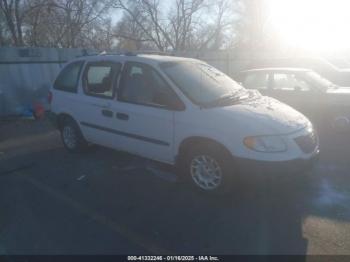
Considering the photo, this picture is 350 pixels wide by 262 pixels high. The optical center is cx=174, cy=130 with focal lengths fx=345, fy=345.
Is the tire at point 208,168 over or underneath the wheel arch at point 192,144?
underneath

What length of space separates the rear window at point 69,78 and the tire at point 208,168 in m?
2.70

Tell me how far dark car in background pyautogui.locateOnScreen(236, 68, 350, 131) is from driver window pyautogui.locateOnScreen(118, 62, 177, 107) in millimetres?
4210

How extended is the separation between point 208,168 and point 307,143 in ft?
4.21

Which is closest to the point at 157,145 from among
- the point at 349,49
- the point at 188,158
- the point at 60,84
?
the point at 188,158

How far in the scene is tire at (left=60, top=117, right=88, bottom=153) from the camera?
20.7 feet

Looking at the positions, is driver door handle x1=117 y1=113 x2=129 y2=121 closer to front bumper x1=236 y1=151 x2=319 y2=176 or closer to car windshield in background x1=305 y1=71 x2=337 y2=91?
front bumper x1=236 y1=151 x2=319 y2=176

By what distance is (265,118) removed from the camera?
427 cm

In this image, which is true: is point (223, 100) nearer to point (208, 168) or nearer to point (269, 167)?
point (208, 168)

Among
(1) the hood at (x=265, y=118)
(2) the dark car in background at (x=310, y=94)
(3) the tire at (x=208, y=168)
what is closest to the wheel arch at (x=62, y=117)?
(3) the tire at (x=208, y=168)

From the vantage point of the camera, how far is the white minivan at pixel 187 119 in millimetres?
4109

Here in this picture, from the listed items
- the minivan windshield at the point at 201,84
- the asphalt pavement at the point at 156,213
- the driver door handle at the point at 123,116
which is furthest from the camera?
the driver door handle at the point at 123,116

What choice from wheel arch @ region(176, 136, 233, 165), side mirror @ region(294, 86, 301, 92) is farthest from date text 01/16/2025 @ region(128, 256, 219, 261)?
side mirror @ region(294, 86, 301, 92)

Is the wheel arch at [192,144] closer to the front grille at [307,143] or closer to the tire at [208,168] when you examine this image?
the tire at [208,168]

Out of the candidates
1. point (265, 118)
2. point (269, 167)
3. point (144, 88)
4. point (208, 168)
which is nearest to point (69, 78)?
point (144, 88)
